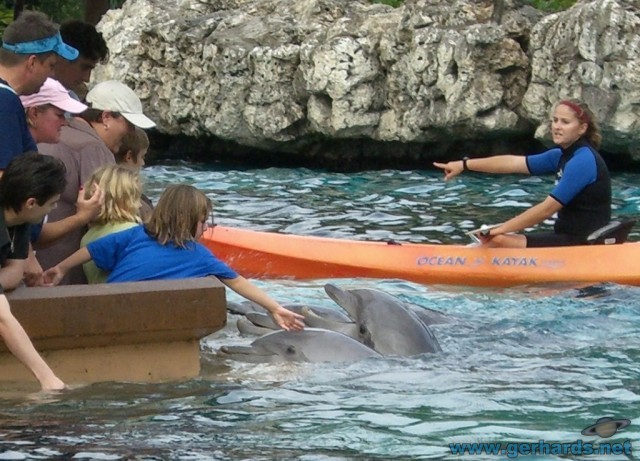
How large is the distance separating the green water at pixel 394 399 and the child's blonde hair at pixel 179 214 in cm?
70

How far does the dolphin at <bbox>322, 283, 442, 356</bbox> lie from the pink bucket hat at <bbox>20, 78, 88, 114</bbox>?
163 centimetres

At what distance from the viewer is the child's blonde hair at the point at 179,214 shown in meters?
5.91

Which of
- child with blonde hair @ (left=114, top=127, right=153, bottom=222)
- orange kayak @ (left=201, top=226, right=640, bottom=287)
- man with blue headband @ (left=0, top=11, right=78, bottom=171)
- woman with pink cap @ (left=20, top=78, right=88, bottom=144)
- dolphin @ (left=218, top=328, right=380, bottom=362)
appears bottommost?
orange kayak @ (left=201, top=226, right=640, bottom=287)

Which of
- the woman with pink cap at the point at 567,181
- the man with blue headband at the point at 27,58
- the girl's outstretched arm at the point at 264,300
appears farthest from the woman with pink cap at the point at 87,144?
the woman with pink cap at the point at 567,181

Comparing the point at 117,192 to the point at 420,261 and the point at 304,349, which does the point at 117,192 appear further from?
the point at 420,261

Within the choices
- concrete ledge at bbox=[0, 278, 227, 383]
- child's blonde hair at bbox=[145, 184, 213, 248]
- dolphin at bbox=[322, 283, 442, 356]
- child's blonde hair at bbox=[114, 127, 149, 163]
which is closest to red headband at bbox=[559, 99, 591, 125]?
dolphin at bbox=[322, 283, 442, 356]

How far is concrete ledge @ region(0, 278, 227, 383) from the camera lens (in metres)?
5.49

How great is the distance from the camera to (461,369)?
20.7 feet

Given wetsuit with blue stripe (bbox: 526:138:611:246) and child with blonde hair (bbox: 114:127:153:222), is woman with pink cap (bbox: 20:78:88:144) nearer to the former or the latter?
child with blonde hair (bbox: 114:127:153:222)

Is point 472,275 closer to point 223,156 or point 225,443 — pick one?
point 225,443

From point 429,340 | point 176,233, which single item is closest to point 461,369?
point 429,340

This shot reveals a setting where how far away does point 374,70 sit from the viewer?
53.0 feet

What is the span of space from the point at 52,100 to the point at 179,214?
2.67 feet

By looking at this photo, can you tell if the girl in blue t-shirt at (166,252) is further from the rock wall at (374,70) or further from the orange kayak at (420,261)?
the rock wall at (374,70)
